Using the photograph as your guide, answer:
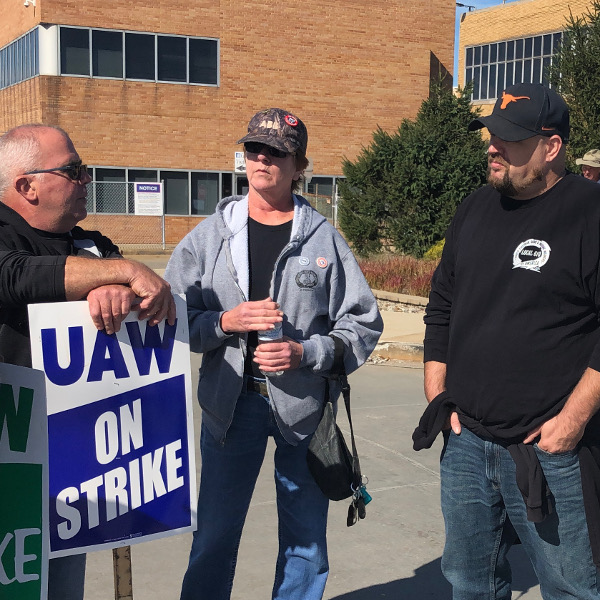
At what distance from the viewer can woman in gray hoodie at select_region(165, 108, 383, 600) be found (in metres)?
3.16

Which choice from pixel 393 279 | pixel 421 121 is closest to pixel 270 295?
pixel 393 279

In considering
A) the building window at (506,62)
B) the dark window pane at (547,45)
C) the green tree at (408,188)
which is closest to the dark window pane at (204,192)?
the green tree at (408,188)

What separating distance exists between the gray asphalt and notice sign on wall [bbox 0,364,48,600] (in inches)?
69.0

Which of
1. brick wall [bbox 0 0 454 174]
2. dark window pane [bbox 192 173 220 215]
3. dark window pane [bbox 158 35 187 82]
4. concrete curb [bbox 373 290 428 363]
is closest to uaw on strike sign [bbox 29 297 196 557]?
concrete curb [bbox 373 290 428 363]

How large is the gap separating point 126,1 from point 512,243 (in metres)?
27.8

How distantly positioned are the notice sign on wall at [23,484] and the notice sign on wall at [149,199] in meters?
26.2

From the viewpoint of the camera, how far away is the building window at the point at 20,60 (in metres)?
28.1

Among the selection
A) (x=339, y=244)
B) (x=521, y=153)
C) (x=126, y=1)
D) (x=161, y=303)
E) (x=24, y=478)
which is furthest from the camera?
(x=126, y=1)

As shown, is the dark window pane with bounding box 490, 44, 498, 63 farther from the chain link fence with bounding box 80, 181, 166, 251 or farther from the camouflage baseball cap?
the camouflage baseball cap

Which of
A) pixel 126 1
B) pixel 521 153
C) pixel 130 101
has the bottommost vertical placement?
pixel 521 153

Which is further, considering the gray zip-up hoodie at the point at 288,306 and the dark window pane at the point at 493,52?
the dark window pane at the point at 493,52

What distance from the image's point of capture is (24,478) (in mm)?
2326

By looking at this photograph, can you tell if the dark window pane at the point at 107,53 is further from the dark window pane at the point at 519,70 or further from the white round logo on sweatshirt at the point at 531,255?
the white round logo on sweatshirt at the point at 531,255

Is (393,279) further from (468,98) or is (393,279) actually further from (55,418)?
(55,418)
